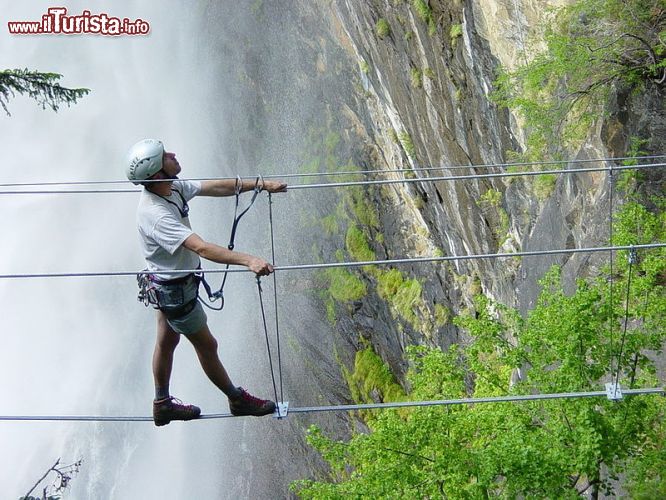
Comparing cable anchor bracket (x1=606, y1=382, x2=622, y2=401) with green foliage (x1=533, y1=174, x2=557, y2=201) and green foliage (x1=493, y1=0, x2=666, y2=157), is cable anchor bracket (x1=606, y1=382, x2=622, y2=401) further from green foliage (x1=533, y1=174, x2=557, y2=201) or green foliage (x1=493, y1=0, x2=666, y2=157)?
green foliage (x1=533, y1=174, x2=557, y2=201)

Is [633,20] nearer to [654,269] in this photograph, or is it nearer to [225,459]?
[654,269]

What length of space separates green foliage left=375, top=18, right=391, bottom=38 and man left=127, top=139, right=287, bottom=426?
10.3m

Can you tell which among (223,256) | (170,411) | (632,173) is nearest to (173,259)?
(223,256)

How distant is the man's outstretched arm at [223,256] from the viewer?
13.4 feet

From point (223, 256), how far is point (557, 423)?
3.99 meters

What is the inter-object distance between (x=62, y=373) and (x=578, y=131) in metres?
22.0

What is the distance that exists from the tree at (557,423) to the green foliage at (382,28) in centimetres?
795

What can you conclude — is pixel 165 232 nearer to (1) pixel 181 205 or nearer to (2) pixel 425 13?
(1) pixel 181 205

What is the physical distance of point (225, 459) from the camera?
2148 centimetres

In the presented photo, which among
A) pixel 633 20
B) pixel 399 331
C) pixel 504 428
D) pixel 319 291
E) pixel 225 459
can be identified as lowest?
pixel 225 459

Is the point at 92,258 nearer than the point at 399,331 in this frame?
No

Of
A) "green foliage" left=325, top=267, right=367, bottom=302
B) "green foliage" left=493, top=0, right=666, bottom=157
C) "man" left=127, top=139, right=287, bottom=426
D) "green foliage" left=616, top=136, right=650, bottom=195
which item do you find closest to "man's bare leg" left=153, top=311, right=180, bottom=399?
"man" left=127, top=139, right=287, bottom=426

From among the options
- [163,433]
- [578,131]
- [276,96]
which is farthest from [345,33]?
[163,433]

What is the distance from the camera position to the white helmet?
13.9ft
